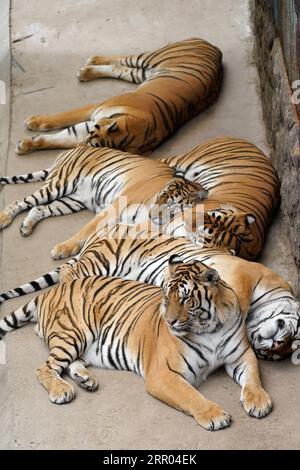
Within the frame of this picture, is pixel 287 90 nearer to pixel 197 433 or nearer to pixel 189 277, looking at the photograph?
pixel 189 277

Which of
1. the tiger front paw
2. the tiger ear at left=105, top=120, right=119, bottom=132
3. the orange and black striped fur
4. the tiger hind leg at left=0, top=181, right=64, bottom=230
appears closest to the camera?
the tiger front paw

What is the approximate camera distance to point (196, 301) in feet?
16.6

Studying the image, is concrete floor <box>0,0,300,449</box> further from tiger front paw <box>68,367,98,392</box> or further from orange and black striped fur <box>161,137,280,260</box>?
orange and black striped fur <box>161,137,280,260</box>

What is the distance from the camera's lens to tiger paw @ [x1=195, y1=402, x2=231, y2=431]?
4.97 meters

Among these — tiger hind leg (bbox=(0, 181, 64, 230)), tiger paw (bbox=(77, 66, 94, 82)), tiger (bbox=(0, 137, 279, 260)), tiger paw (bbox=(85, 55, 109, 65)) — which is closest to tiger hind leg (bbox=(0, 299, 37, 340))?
tiger (bbox=(0, 137, 279, 260))

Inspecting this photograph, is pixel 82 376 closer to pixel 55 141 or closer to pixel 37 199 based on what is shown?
pixel 37 199

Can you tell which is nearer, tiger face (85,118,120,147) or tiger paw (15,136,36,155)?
tiger face (85,118,120,147)

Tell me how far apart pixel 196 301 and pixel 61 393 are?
2.55 ft

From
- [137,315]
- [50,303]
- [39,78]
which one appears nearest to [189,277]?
[137,315]

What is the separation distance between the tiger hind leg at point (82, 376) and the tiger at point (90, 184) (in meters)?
1.43

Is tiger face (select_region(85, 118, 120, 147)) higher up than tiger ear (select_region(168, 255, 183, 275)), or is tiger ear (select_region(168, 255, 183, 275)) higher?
tiger ear (select_region(168, 255, 183, 275))

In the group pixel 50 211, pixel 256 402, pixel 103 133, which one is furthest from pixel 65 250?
pixel 256 402

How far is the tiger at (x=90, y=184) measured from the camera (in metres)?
6.88

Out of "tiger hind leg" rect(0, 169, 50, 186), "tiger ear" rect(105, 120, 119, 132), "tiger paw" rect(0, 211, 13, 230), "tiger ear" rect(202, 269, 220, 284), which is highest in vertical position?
"tiger ear" rect(202, 269, 220, 284)
